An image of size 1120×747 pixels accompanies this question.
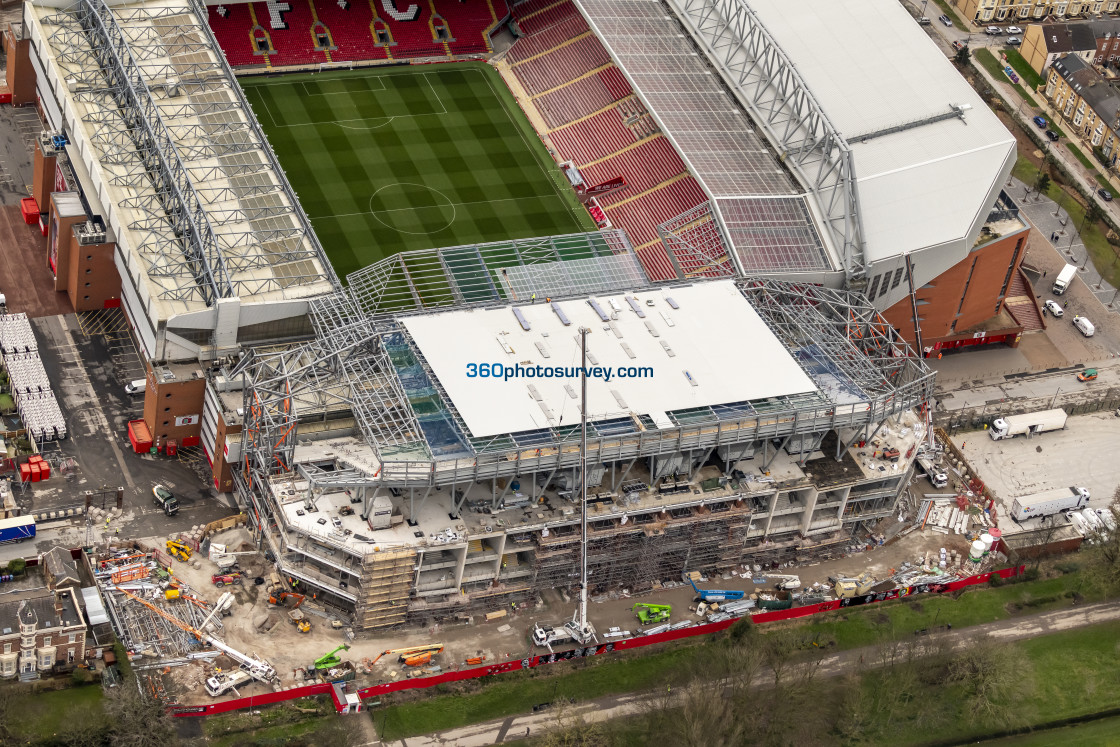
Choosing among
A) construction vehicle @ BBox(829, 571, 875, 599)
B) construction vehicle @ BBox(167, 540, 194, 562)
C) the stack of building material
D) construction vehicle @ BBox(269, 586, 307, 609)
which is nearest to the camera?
construction vehicle @ BBox(269, 586, 307, 609)

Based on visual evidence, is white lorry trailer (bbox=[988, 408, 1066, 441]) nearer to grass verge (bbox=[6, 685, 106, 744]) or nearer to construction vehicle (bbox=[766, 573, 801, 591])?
construction vehicle (bbox=[766, 573, 801, 591])

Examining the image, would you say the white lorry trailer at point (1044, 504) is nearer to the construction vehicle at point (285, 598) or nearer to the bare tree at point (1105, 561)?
the bare tree at point (1105, 561)

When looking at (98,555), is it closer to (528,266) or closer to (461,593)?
(461,593)

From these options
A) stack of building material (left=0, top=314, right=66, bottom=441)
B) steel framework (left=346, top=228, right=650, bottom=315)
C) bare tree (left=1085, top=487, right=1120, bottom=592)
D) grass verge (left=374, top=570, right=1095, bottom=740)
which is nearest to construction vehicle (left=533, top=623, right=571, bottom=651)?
grass verge (left=374, top=570, right=1095, bottom=740)

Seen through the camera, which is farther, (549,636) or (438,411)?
(438,411)

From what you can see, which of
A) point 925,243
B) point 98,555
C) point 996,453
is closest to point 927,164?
point 925,243

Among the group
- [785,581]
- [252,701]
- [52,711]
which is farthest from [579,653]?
[52,711]

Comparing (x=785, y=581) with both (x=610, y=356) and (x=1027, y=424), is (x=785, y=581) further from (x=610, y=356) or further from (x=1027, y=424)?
(x=1027, y=424)
